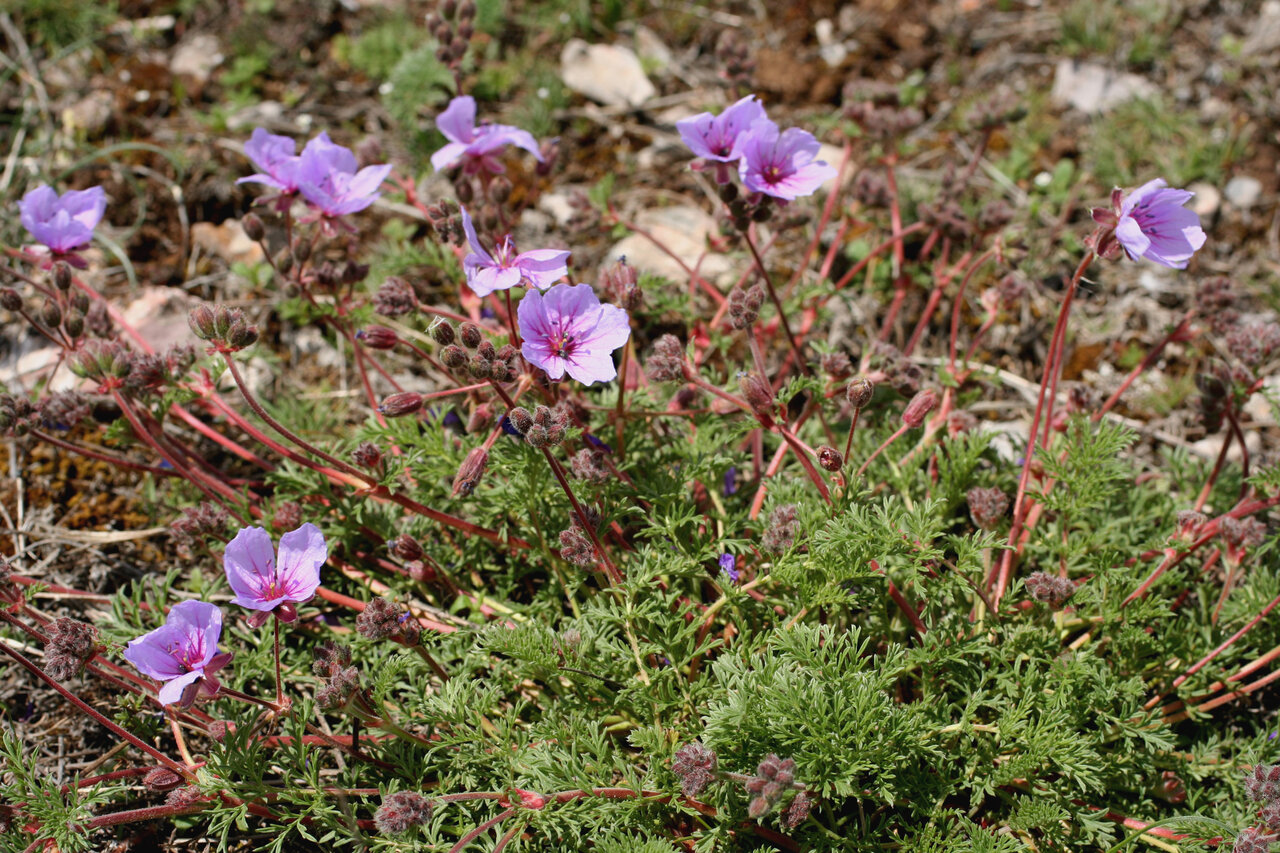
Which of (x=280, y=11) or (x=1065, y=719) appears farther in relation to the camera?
(x=280, y=11)

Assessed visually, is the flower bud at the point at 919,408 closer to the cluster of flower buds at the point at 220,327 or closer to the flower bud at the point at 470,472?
the flower bud at the point at 470,472

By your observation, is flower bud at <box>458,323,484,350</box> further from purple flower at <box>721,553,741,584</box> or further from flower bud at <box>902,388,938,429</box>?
flower bud at <box>902,388,938,429</box>

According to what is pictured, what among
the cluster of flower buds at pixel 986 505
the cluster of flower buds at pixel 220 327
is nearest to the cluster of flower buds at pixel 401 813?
the cluster of flower buds at pixel 220 327

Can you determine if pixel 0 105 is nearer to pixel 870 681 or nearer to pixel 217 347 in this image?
pixel 217 347

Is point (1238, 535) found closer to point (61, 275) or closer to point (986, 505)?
point (986, 505)

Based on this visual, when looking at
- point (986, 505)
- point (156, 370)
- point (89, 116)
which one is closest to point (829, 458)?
point (986, 505)

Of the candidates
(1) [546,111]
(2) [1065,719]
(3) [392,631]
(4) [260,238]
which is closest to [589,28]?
(1) [546,111]

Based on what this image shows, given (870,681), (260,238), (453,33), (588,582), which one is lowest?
(588,582)
